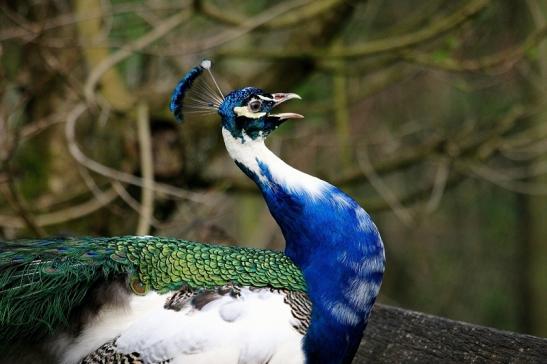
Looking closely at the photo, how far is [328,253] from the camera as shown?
98.8 inches

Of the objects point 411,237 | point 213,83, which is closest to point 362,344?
point 213,83

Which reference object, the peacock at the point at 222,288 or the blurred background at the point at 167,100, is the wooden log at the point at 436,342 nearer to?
the peacock at the point at 222,288

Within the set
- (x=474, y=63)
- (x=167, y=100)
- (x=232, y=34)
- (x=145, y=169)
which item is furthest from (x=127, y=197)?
(x=474, y=63)

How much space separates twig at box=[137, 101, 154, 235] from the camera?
167 inches

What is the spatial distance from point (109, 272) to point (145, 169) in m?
1.96

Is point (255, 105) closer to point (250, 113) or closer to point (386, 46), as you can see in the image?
point (250, 113)

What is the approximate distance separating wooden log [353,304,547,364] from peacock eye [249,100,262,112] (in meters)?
0.77

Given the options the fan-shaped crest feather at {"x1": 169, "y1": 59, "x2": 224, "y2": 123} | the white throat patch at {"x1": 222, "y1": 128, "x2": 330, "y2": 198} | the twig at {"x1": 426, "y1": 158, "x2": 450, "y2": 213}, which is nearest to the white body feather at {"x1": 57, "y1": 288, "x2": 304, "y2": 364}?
the white throat patch at {"x1": 222, "y1": 128, "x2": 330, "y2": 198}

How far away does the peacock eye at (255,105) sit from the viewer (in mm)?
2604

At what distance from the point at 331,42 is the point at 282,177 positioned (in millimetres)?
2390

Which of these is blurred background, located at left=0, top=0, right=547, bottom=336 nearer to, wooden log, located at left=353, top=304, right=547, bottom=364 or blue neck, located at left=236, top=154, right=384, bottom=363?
blue neck, located at left=236, top=154, right=384, bottom=363

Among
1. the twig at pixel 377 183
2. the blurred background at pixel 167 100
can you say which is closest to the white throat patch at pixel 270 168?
the blurred background at pixel 167 100

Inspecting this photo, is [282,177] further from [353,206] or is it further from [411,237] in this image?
[411,237]

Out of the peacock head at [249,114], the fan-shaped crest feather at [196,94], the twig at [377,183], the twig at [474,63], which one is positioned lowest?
the peacock head at [249,114]
